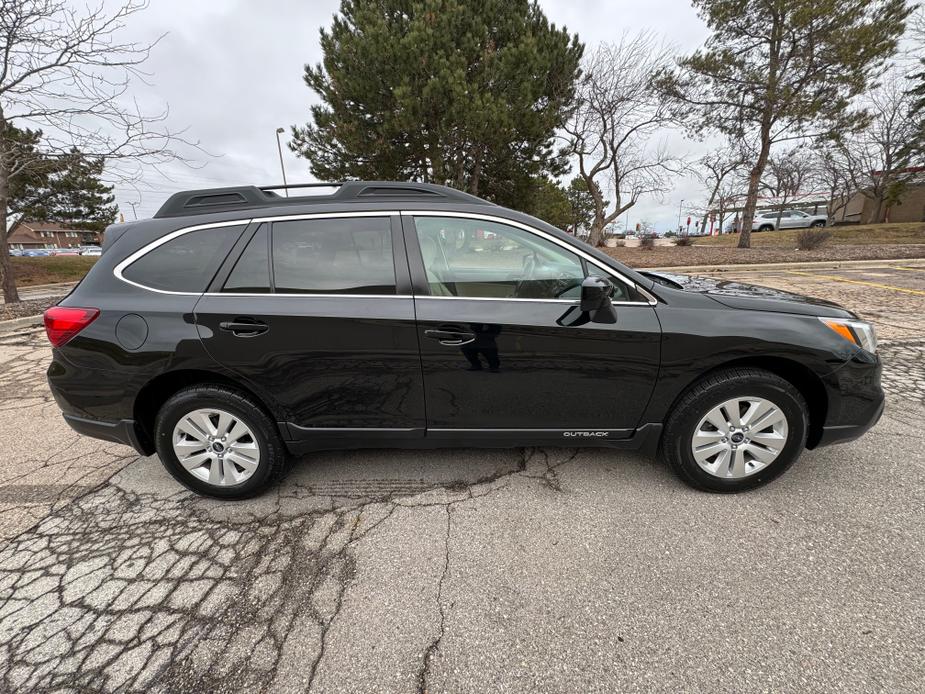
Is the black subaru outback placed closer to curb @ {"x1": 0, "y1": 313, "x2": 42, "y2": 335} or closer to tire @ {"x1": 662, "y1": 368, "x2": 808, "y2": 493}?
tire @ {"x1": 662, "y1": 368, "x2": 808, "y2": 493}

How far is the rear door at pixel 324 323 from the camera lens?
7.25ft

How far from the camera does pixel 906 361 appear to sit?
429 cm

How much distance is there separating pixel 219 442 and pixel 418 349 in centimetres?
129

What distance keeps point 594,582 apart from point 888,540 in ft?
4.95

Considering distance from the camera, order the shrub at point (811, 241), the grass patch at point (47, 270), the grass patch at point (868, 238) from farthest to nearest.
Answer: the grass patch at point (868, 238) → the grass patch at point (47, 270) → the shrub at point (811, 241)

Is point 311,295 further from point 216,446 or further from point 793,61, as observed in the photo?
point 793,61

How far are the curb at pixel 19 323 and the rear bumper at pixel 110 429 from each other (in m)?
6.84

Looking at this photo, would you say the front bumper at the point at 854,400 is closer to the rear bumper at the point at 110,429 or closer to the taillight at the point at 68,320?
the rear bumper at the point at 110,429

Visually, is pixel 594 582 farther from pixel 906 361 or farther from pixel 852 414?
pixel 906 361

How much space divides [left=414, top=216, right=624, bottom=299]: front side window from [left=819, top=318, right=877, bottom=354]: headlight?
1196 millimetres

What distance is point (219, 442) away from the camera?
2377 millimetres

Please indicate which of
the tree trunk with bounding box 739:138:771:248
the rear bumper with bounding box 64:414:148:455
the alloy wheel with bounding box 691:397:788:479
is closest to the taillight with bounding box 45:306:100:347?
the rear bumper with bounding box 64:414:148:455

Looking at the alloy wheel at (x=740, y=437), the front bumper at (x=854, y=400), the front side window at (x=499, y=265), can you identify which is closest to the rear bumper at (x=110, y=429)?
the front side window at (x=499, y=265)

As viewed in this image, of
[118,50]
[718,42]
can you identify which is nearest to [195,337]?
[118,50]
